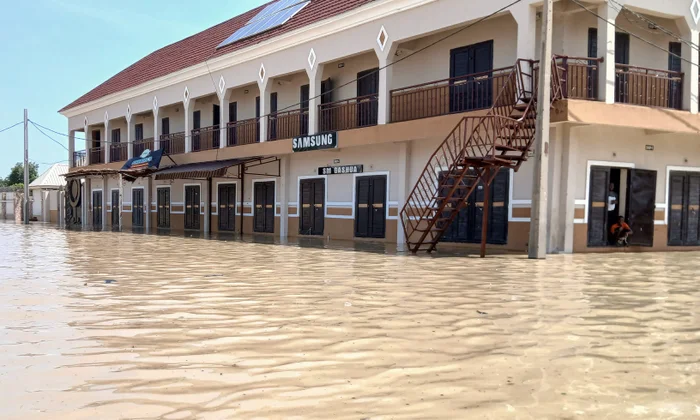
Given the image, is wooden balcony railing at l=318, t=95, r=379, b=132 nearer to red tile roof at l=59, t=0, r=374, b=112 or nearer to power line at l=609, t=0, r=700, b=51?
red tile roof at l=59, t=0, r=374, b=112

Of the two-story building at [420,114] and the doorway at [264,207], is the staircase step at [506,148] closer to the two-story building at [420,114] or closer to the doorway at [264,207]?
the two-story building at [420,114]

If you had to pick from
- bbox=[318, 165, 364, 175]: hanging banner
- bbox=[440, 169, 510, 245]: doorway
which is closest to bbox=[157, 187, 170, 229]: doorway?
bbox=[318, 165, 364, 175]: hanging banner

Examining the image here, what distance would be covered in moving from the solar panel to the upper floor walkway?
3.62 feet

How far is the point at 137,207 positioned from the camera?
30.3 metres

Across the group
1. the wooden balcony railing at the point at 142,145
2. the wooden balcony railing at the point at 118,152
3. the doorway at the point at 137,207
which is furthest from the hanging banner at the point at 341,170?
the wooden balcony railing at the point at 118,152

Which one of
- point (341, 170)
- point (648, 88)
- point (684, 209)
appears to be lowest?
point (684, 209)

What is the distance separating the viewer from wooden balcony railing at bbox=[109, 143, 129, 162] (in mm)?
30062

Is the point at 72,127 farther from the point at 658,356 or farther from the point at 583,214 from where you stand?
the point at 658,356

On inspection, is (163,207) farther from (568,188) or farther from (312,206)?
(568,188)

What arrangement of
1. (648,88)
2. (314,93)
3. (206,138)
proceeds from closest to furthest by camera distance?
(648,88)
(314,93)
(206,138)

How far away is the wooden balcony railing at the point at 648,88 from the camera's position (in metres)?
13.5

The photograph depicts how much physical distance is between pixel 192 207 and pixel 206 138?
3518mm

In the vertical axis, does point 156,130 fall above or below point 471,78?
below

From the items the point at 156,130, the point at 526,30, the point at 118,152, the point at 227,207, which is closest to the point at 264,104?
the point at 227,207
